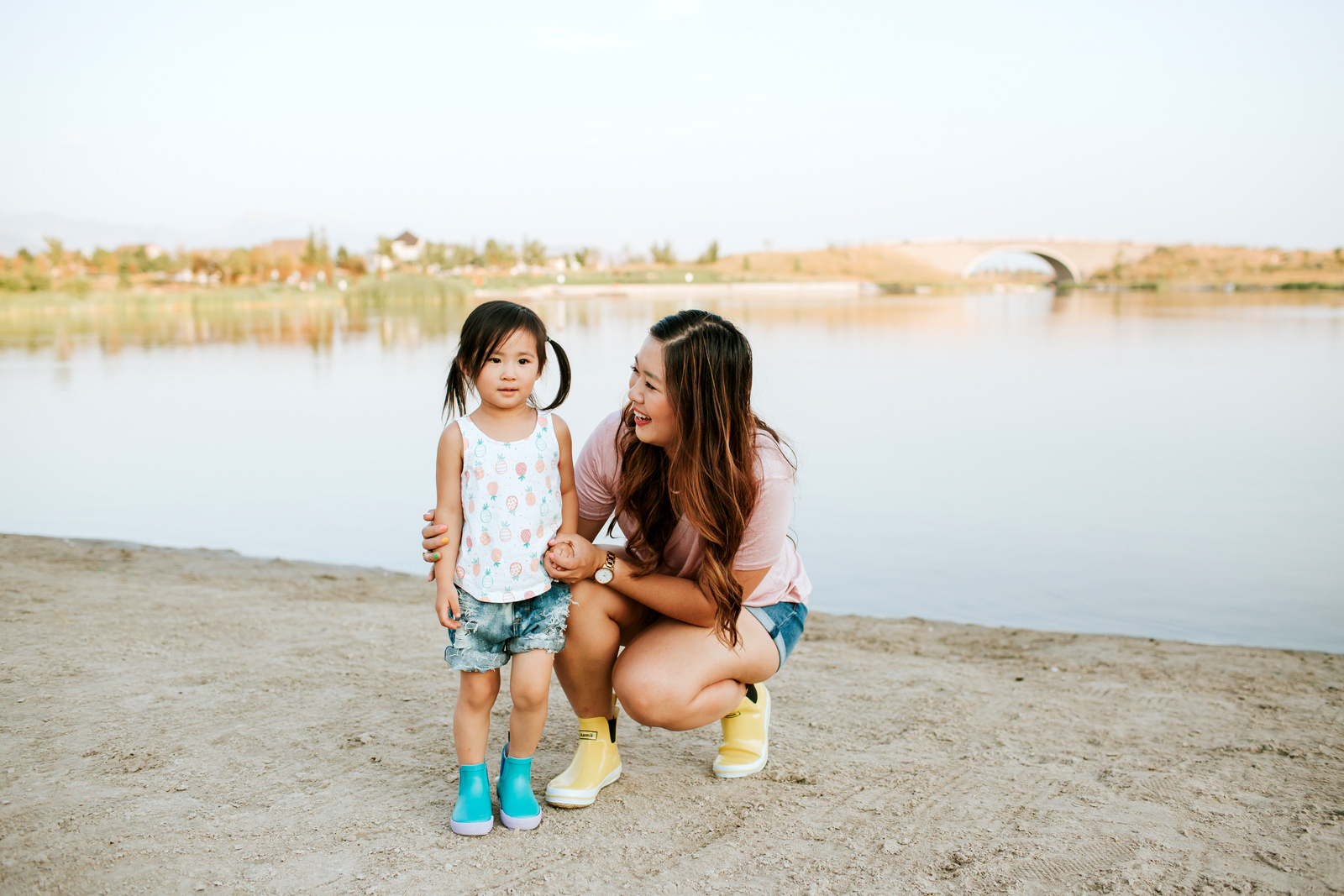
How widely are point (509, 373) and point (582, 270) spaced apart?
63.6 meters

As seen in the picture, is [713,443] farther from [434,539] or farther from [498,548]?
[434,539]

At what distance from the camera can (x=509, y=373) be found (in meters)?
2.17

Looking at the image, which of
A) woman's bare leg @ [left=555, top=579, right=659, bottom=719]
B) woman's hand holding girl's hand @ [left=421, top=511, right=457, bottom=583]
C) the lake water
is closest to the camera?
woman's hand holding girl's hand @ [left=421, top=511, right=457, bottom=583]

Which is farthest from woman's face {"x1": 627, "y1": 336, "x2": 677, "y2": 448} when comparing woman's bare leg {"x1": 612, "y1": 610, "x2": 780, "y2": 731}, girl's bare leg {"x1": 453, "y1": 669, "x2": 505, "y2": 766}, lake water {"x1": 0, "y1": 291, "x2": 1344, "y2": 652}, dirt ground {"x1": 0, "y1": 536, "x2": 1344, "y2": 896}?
lake water {"x1": 0, "y1": 291, "x2": 1344, "y2": 652}

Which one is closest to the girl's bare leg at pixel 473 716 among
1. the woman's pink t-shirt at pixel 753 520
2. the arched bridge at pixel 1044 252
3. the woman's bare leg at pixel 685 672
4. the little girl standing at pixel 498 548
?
the little girl standing at pixel 498 548

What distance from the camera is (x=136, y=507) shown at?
22.9 feet

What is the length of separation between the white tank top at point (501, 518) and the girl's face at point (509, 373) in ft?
0.28

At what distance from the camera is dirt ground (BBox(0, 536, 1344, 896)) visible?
81.0 inches

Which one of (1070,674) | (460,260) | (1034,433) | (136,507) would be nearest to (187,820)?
A: (1070,674)

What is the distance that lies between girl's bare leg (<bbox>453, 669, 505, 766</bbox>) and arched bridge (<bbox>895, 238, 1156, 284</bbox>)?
68.2m

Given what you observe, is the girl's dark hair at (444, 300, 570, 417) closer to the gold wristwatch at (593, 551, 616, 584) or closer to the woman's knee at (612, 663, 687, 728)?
the gold wristwatch at (593, 551, 616, 584)

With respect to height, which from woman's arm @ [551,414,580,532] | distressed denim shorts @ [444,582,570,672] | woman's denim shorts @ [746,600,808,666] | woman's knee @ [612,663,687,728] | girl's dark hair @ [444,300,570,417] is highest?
girl's dark hair @ [444,300,570,417]

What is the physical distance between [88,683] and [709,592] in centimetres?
199

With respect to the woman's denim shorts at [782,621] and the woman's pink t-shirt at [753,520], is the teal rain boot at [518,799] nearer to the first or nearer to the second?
the woman's pink t-shirt at [753,520]
